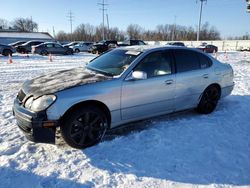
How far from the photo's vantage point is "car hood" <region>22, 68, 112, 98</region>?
12.6 ft

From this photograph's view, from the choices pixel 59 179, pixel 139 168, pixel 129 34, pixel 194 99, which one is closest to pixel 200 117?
pixel 194 99

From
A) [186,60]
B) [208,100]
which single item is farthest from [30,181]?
[208,100]

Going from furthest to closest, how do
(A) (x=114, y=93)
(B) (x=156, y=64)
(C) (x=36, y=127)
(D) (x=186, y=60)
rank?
(D) (x=186, y=60)
(B) (x=156, y=64)
(A) (x=114, y=93)
(C) (x=36, y=127)

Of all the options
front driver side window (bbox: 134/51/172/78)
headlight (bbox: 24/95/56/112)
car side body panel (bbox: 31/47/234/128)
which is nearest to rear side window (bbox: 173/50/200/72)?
car side body panel (bbox: 31/47/234/128)

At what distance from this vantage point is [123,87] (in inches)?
166

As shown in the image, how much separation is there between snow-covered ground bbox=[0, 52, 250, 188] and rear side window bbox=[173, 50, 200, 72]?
112 centimetres

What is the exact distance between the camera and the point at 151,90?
180 inches

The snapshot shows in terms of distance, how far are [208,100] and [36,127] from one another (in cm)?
384

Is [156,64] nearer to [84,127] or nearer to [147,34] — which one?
[84,127]

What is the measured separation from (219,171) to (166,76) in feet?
6.53

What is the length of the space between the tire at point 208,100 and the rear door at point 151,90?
1023mm

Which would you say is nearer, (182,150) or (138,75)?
(182,150)

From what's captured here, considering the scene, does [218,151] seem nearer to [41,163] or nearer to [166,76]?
[166,76]

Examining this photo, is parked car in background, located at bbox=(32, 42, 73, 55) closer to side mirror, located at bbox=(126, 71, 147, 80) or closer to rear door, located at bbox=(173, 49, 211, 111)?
rear door, located at bbox=(173, 49, 211, 111)
